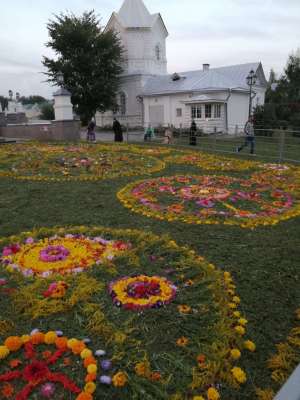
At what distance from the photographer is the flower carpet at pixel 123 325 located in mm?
2400

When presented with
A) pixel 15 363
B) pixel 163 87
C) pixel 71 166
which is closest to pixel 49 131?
pixel 71 166

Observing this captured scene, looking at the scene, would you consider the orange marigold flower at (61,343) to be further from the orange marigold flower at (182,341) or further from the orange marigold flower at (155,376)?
the orange marigold flower at (182,341)

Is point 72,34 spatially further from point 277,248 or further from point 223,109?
point 277,248

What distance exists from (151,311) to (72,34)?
33.7 meters

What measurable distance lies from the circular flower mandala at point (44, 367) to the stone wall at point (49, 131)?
58.5ft

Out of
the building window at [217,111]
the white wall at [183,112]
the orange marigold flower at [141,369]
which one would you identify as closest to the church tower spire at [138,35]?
the white wall at [183,112]

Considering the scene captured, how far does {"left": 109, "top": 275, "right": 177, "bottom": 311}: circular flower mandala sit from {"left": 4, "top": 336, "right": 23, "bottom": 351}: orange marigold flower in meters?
0.86

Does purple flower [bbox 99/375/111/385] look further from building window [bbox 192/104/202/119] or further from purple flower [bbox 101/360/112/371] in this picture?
building window [bbox 192/104/202/119]

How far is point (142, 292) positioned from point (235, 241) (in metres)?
1.88

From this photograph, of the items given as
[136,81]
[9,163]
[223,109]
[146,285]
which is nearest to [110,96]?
[136,81]

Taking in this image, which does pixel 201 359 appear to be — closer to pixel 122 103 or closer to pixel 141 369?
pixel 141 369

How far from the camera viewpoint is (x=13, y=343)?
2.69 metres

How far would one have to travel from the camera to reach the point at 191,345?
2.74 meters

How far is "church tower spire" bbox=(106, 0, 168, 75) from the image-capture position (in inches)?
1375
